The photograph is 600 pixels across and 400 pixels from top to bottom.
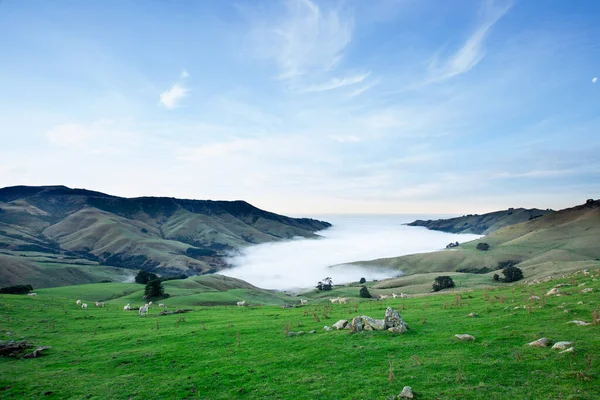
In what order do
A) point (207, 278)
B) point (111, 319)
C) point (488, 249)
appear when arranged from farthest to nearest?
1. point (488, 249)
2. point (207, 278)
3. point (111, 319)

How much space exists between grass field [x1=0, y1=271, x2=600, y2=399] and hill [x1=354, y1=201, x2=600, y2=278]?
11757 centimetres

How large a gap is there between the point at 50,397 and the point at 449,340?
67.7ft

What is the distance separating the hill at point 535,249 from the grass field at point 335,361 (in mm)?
117571

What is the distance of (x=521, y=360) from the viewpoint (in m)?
13.4

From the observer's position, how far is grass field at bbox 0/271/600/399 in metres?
12.3

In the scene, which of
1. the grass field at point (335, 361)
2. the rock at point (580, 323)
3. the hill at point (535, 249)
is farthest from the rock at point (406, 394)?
Result: the hill at point (535, 249)

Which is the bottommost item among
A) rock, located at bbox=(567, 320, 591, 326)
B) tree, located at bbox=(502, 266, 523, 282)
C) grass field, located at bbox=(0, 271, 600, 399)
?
tree, located at bbox=(502, 266, 523, 282)

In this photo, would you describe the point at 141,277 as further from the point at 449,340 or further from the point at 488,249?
the point at 488,249

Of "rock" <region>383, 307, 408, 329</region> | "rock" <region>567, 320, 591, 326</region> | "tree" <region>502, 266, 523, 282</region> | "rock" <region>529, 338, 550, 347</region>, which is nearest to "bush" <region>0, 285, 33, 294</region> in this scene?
"rock" <region>383, 307, 408, 329</region>

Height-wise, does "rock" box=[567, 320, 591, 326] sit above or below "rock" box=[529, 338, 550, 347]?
above

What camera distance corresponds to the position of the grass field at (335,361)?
1230cm

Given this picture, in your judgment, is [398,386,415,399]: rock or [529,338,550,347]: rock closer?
[398,386,415,399]: rock

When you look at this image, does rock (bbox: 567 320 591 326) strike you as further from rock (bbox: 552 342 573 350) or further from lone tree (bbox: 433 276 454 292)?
lone tree (bbox: 433 276 454 292)

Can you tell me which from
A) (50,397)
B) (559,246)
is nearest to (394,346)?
(50,397)
